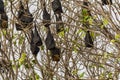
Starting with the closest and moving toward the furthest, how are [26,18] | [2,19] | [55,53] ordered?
[2,19], [55,53], [26,18]

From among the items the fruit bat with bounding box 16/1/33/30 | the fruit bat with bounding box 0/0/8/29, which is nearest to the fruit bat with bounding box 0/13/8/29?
the fruit bat with bounding box 0/0/8/29

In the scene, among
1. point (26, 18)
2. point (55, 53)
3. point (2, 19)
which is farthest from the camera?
point (26, 18)

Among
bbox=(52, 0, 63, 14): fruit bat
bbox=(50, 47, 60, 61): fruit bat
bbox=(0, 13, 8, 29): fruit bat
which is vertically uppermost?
bbox=(52, 0, 63, 14): fruit bat

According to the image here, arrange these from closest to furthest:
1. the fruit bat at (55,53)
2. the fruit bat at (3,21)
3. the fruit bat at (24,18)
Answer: the fruit bat at (3,21) < the fruit bat at (55,53) < the fruit bat at (24,18)

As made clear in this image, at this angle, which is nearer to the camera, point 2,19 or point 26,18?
point 2,19

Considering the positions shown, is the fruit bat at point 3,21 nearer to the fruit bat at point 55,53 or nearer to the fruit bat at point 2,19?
the fruit bat at point 2,19

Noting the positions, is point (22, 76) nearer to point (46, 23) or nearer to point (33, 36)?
point (33, 36)

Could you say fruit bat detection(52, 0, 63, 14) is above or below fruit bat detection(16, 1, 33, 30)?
above

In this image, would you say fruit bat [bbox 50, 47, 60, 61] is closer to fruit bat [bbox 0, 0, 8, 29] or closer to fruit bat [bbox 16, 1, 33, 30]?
fruit bat [bbox 16, 1, 33, 30]

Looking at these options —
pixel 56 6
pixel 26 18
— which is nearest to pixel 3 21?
pixel 26 18

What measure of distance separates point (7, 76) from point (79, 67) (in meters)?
1.97

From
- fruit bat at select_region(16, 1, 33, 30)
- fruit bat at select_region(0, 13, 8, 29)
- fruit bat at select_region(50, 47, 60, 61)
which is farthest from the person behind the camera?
fruit bat at select_region(16, 1, 33, 30)

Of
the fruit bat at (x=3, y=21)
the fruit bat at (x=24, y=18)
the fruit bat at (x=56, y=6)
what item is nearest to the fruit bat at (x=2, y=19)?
the fruit bat at (x=3, y=21)

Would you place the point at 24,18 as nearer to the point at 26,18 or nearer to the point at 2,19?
the point at 26,18
